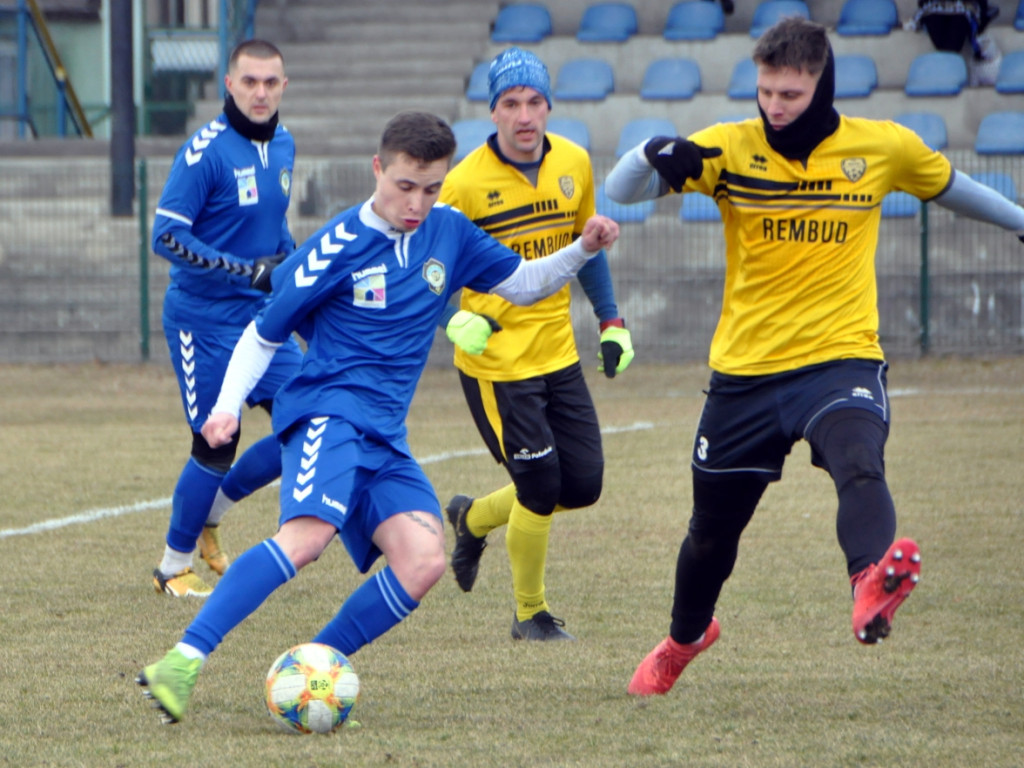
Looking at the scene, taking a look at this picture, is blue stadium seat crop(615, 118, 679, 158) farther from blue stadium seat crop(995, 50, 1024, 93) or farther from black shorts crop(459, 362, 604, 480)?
black shorts crop(459, 362, 604, 480)

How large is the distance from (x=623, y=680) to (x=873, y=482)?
121cm

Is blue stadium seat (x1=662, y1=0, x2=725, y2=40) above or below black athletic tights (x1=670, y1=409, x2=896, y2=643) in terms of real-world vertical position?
above

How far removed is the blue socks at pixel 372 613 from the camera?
4180 mm

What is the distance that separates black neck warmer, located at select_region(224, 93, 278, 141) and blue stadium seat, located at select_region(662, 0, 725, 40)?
13705 mm

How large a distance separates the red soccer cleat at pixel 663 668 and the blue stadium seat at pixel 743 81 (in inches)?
550

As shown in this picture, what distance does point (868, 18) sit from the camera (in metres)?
18.7

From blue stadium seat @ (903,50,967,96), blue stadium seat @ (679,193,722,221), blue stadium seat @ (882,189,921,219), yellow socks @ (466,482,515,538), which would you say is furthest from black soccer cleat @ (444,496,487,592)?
blue stadium seat @ (903,50,967,96)

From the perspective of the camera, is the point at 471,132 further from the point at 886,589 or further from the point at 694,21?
the point at 886,589

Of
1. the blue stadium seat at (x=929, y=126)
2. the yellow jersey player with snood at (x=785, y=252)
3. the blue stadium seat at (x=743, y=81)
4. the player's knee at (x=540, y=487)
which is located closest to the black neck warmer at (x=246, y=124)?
the player's knee at (x=540, y=487)

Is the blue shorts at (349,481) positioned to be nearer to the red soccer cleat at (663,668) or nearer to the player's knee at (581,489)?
the red soccer cleat at (663,668)

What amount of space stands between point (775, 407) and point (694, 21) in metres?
16.2

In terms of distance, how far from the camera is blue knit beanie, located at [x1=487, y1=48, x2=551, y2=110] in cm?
527

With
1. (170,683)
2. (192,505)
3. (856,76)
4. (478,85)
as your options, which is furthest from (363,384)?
(478,85)

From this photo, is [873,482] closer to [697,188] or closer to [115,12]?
[697,188]
